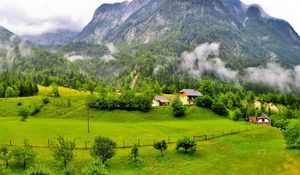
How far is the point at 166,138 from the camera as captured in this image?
4535 inches

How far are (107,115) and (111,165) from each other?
74380mm

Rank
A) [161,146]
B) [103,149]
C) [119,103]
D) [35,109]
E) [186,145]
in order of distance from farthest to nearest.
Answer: [119,103] → [35,109] → [186,145] → [161,146] → [103,149]

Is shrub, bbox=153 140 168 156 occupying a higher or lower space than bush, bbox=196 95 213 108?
lower

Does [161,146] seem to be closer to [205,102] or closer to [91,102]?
[91,102]

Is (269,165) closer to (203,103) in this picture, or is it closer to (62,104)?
(203,103)

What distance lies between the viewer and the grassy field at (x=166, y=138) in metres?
89.1

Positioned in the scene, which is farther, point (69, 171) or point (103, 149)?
point (103, 149)

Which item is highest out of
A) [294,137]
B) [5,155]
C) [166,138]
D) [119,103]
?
[119,103]

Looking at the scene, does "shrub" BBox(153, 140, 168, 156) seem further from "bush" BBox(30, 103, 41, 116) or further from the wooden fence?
"bush" BBox(30, 103, 41, 116)

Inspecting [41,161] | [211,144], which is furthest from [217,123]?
[41,161]

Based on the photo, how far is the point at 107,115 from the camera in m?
163

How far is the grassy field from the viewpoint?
3509 inches

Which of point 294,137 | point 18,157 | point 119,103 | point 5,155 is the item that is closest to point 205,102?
point 119,103

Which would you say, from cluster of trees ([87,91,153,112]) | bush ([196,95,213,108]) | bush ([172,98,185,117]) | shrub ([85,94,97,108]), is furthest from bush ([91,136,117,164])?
bush ([196,95,213,108])
